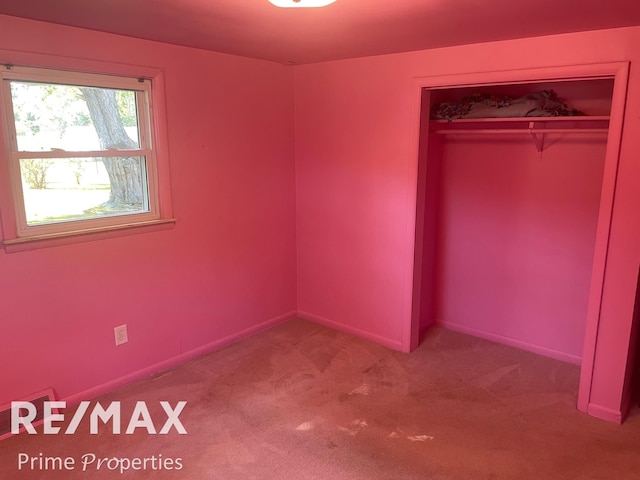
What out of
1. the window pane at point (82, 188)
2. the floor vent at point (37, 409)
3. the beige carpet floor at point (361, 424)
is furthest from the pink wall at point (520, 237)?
the floor vent at point (37, 409)

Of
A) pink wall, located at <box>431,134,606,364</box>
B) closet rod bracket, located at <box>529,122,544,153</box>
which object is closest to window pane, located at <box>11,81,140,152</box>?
pink wall, located at <box>431,134,606,364</box>

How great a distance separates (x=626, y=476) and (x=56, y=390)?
3135 millimetres

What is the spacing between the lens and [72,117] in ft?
9.13

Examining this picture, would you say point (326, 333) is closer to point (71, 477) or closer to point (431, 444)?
point (431, 444)

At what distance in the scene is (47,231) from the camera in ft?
8.93

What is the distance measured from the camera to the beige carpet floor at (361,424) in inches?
94.1

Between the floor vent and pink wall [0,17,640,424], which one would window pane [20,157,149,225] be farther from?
the floor vent

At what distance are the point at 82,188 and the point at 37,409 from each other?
1.31 metres

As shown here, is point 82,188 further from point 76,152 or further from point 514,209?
point 514,209

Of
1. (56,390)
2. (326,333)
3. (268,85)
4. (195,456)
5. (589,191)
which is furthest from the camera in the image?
(326,333)

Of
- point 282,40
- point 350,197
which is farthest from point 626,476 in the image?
point 282,40

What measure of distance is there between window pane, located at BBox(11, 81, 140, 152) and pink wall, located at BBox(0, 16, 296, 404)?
8.6 inches

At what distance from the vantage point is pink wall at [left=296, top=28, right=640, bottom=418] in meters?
2.59

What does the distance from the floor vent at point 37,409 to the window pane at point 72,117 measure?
140cm
